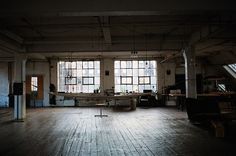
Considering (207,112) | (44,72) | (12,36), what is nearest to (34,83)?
(44,72)

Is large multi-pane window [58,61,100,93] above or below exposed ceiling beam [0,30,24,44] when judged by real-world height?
below

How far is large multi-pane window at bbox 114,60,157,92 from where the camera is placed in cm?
1673

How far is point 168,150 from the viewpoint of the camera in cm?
483

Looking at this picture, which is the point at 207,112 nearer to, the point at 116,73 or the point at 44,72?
the point at 116,73

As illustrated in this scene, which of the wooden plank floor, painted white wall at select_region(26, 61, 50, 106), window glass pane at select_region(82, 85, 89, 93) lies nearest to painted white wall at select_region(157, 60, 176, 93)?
window glass pane at select_region(82, 85, 89, 93)

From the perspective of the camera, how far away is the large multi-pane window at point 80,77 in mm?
16609

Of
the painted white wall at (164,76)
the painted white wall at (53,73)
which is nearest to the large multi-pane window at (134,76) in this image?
the painted white wall at (164,76)

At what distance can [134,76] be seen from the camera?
16828 mm

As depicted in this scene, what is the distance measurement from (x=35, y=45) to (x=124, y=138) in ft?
18.8

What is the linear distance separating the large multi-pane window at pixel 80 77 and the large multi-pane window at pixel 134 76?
1309mm

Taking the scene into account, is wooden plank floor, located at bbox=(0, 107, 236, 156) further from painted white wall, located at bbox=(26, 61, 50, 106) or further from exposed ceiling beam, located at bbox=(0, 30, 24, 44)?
painted white wall, located at bbox=(26, 61, 50, 106)

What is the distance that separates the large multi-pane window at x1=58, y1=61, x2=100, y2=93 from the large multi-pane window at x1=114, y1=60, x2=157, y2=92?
131 centimetres

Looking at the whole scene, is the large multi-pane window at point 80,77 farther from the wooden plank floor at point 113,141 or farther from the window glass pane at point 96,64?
the wooden plank floor at point 113,141

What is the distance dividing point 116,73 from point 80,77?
2250 millimetres
